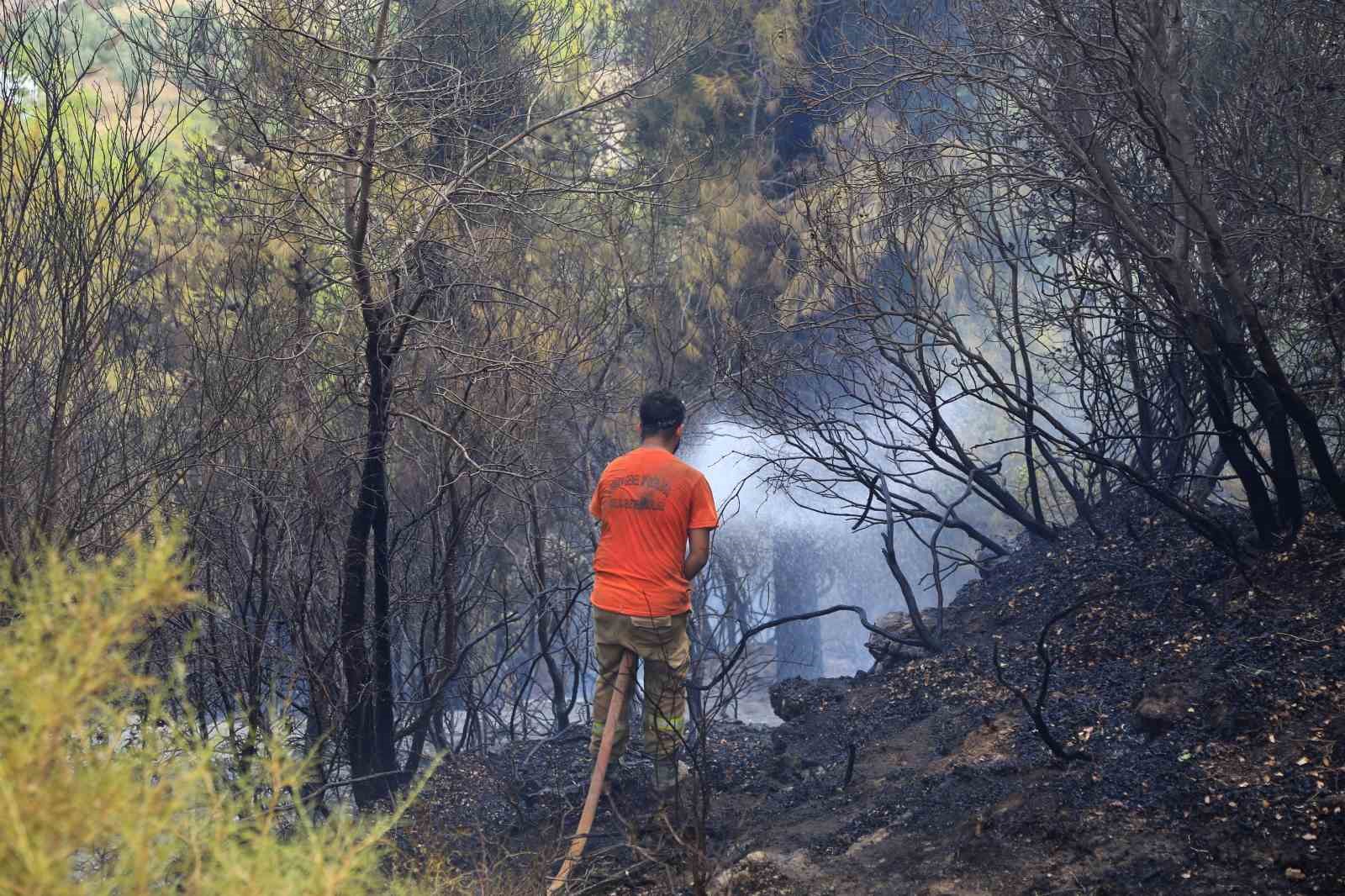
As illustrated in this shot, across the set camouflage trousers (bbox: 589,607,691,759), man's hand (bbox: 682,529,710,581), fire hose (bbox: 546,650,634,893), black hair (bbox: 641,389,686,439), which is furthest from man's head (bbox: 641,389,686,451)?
fire hose (bbox: 546,650,634,893)

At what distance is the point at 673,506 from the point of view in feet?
16.8

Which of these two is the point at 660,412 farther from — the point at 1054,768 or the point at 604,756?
the point at 1054,768

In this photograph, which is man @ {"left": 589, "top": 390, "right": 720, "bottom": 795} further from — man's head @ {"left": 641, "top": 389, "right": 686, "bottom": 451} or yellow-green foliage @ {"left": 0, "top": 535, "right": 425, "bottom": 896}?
yellow-green foliage @ {"left": 0, "top": 535, "right": 425, "bottom": 896}

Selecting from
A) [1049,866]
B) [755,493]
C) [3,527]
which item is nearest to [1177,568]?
[1049,866]

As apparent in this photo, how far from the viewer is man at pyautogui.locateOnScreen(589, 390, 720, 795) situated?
5105 mm

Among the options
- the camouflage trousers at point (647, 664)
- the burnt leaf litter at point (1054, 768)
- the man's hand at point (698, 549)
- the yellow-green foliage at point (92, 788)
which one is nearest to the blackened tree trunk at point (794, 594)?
the burnt leaf litter at point (1054, 768)

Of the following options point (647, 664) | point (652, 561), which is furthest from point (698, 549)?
point (647, 664)

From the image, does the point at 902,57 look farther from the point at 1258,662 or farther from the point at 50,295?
the point at 50,295

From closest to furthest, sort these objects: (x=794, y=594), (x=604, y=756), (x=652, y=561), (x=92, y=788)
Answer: (x=92, y=788) → (x=604, y=756) → (x=652, y=561) → (x=794, y=594)

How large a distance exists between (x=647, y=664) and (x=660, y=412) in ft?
3.82

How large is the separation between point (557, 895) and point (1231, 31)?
287 inches

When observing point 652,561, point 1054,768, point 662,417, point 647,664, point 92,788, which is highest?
point 662,417

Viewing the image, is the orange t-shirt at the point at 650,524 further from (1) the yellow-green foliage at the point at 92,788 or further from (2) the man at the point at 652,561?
(1) the yellow-green foliage at the point at 92,788

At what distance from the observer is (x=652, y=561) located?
5148 millimetres
